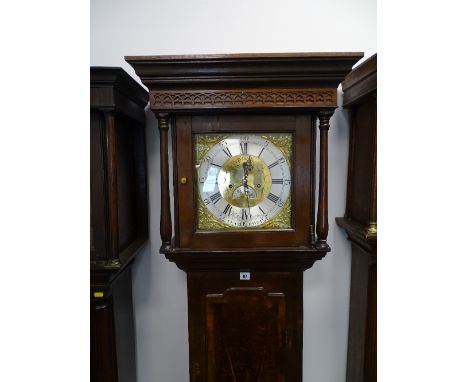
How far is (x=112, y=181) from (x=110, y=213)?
10cm

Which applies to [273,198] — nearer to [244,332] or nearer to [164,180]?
[164,180]

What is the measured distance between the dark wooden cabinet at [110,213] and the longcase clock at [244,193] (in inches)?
5.9

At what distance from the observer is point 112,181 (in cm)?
94

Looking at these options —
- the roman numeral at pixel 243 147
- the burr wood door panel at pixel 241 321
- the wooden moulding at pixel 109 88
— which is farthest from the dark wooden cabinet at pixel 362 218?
A: the wooden moulding at pixel 109 88

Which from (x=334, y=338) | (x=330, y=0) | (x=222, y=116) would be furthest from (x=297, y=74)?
(x=334, y=338)

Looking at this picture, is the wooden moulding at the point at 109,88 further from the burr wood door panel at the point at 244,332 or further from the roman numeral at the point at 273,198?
the burr wood door panel at the point at 244,332

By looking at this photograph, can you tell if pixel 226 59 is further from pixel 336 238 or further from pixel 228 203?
pixel 336 238

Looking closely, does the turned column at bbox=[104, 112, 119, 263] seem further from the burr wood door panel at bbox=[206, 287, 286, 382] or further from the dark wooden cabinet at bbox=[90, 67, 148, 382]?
the burr wood door panel at bbox=[206, 287, 286, 382]

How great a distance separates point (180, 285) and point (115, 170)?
0.60 m

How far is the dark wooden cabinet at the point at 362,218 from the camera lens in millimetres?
1012

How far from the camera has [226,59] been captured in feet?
2.75

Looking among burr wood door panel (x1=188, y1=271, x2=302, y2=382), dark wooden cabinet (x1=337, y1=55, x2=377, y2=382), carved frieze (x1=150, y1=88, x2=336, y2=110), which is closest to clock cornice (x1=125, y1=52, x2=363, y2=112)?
carved frieze (x1=150, y1=88, x2=336, y2=110)

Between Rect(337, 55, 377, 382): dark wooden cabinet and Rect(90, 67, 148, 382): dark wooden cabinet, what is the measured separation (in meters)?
0.81

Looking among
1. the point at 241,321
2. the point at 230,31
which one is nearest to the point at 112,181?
the point at 241,321
